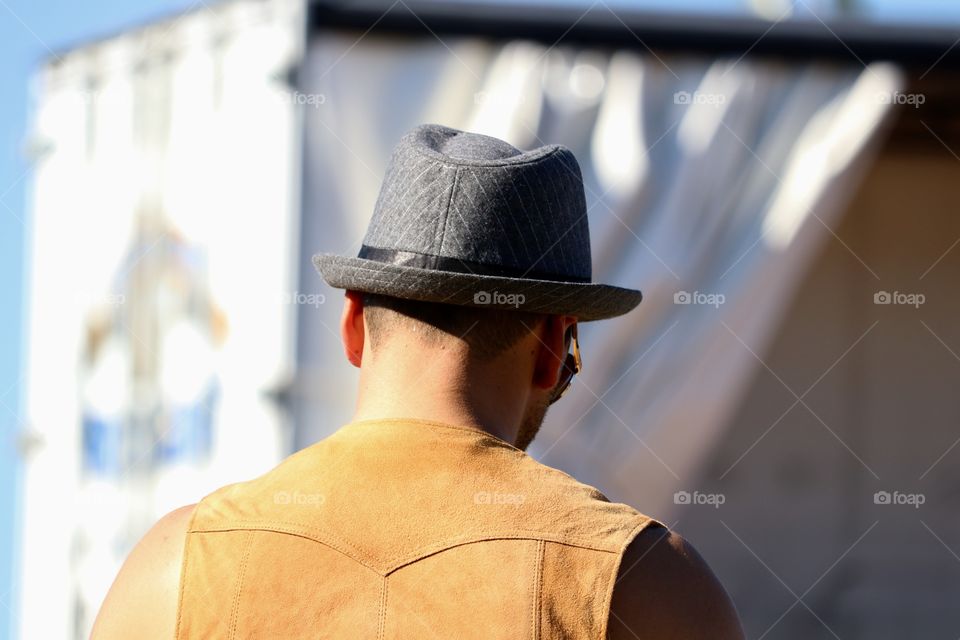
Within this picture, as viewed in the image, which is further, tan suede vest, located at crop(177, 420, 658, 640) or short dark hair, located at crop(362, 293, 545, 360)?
short dark hair, located at crop(362, 293, 545, 360)

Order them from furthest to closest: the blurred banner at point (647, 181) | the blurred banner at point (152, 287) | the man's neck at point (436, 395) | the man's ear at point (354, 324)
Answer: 1. the blurred banner at point (647, 181)
2. the blurred banner at point (152, 287)
3. the man's ear at point (354, 324)
4. the man's neck at point (436, 395)

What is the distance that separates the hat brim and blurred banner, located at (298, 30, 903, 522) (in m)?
2.34

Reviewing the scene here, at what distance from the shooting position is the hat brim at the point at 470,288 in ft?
4.56

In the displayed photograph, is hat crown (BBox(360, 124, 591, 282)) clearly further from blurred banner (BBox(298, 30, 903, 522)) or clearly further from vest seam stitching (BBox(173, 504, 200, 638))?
blurred banner (BBox(298, 30, 903, 522))

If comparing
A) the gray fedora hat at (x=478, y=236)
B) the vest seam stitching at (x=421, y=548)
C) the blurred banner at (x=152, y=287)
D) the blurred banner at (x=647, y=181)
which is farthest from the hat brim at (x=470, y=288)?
the blurred banner at (x=647, y=181)

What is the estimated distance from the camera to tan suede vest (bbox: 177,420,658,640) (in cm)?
123

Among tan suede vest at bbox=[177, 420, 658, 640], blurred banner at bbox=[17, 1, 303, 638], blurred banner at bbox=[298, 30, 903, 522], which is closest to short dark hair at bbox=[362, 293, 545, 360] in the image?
tan suede vest at bbox=[177, 420, 658, 640]

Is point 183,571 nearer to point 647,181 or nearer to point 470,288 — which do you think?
point 470,288

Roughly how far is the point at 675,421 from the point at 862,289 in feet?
5.24

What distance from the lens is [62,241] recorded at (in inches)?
163

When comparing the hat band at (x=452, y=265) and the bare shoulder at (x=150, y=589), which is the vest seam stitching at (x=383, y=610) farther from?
the hat band at (x=452, y=265)

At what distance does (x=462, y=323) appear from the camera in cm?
140

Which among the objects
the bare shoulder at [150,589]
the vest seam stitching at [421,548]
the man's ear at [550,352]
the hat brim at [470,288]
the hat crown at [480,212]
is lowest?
the bare shoulder at [150,589]

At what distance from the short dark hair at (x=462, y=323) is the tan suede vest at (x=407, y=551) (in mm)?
131
